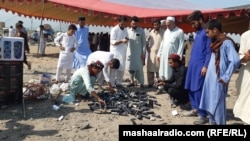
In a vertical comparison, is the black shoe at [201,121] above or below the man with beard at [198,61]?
below

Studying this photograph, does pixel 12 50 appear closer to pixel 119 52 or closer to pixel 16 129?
pixel 16 129

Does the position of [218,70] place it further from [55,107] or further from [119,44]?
[119,44]

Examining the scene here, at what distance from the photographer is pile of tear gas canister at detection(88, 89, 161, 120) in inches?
202

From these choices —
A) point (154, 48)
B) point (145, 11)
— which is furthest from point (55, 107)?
point (145, 11)

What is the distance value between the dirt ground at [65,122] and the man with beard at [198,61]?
37cm

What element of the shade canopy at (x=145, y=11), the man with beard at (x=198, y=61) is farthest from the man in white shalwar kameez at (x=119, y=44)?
the man with beard at (x=198, y=61)

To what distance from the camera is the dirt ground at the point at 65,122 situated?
418cm

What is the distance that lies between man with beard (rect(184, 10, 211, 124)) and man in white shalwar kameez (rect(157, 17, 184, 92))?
3.92ft

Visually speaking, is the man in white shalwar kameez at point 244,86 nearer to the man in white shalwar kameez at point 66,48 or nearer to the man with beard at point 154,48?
the man with beard at point 154,48

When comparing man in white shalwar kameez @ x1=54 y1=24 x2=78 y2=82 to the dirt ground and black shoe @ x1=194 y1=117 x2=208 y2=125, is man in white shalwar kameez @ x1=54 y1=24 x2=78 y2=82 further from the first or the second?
black shoe @ x1=194 y1=117 x2=208 y2=125

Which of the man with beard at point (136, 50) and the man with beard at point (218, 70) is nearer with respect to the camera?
the man with beard at point (218, 70)

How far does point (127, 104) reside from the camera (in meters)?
5.46

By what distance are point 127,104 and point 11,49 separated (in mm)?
1986

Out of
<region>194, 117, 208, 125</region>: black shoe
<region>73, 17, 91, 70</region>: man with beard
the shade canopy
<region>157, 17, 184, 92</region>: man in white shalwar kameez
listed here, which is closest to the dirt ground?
<region>194, 117, 208, 125</region>: black shoe
